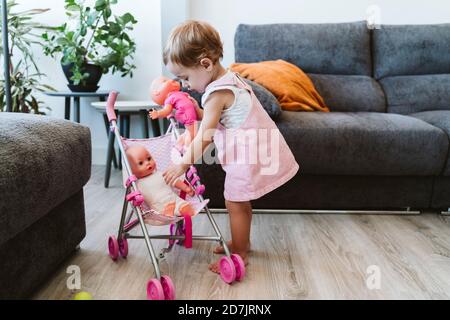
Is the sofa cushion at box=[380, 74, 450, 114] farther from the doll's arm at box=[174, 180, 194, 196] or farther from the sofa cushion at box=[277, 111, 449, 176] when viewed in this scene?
the doll's arm at box=[174, 180, 194, 196]

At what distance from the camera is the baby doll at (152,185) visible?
143 centimetres

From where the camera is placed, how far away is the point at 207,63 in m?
1.41

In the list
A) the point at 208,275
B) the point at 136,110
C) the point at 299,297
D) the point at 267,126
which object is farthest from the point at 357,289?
the point at 136,110

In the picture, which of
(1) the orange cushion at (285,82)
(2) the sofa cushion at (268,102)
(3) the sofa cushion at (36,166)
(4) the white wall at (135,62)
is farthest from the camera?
(4) the white wall at (135,62)

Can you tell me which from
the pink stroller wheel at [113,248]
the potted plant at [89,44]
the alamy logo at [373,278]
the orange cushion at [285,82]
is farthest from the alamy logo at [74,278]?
the potted plant at [89,44]

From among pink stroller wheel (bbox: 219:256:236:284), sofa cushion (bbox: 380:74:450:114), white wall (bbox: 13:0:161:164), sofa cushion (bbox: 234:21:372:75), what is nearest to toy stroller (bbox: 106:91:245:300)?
pink stroller wheel (bbox: 219:256:236:284)

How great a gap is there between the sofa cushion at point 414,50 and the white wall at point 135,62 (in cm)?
150

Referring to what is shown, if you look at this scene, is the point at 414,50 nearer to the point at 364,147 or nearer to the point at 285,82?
the point at 285,82

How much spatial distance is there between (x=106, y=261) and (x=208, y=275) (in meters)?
0.37

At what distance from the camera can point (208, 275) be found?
144cm

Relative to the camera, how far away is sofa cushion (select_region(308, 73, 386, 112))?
2568mm

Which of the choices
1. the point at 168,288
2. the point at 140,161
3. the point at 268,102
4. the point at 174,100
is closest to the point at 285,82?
the point at 268,102

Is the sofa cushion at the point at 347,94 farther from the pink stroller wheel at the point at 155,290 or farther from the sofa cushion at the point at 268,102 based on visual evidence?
the pink stroller wheel at the point at 155,290

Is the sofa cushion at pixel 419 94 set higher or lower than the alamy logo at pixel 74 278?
higher
